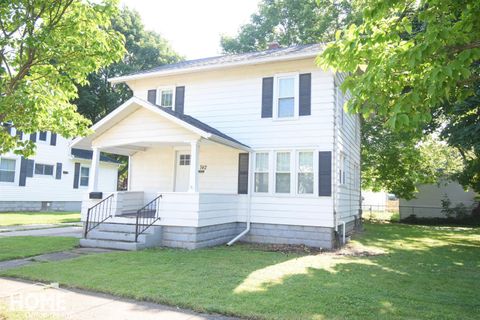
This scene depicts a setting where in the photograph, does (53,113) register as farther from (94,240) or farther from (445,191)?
(445,191)

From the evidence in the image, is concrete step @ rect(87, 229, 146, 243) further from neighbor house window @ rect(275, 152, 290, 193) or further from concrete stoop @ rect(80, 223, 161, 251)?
neighbor house window @ rect(275, 152, 290, 193)

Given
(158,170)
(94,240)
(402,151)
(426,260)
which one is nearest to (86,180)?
(158,170)

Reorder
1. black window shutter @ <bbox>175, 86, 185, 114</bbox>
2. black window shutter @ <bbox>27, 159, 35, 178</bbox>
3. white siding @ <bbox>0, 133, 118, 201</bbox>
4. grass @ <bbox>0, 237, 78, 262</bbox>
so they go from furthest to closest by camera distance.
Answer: black window shutter @ <bbox>27, 159, 35, 178</bbox> < white siding @ <bbox>0, 133, 118, 201</bbox> < black window shutter @ <bbox>175, 86, 185, 114</bbox> < grass @ <bbox>0, 237, 78, 262</bbox>

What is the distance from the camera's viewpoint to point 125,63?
31047mm

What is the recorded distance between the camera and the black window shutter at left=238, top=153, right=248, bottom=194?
12359 millimetres

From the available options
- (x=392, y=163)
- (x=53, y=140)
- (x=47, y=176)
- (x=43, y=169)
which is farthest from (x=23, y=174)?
(x=392, y=163)

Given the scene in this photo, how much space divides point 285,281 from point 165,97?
9557mm

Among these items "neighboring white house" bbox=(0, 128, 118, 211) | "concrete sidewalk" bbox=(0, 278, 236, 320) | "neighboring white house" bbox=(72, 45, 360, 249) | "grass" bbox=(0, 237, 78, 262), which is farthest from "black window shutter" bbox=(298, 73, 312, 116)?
"neighboring white house" bbox=(0, 128, 118, 211)

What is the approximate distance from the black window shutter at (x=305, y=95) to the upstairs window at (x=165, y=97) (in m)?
5.10

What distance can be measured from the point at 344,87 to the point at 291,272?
13.7 feet

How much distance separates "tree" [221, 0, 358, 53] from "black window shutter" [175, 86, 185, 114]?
1575 cm

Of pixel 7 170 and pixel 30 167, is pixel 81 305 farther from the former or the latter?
pixel 30 167

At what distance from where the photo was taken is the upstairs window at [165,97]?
1408 cm

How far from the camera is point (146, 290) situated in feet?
19.1
